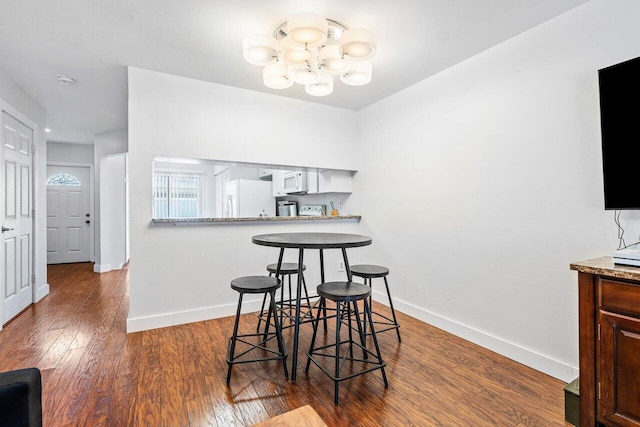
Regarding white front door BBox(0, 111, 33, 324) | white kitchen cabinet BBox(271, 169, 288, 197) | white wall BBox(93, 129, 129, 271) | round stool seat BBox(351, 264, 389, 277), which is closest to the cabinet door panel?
round stool seat BBox(351, 264, 389, 277)

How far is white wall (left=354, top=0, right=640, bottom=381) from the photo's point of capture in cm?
190

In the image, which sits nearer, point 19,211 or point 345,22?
point 345,22

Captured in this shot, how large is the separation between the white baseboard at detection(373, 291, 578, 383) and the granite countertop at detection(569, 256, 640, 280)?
89 cm

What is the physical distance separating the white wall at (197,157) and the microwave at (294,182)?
3.07ft

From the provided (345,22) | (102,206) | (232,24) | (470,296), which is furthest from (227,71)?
(102,206)

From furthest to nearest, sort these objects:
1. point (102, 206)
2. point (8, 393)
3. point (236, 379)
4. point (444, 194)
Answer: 1. point (102, 206)
2. point (444, 194)
3. point (236, 379)
4. point (8, 393)

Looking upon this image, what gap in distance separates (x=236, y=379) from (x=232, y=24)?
92.7 inches

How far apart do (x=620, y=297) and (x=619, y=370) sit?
33 cm

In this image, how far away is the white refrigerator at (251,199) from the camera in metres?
5.55

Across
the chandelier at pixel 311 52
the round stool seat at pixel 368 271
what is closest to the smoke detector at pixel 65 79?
the chandelier at pixel 311 52

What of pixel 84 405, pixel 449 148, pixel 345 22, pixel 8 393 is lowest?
pixel 84 405

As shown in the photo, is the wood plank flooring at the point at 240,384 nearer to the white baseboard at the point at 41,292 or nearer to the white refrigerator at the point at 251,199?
the white baseboard at the point at 41,292

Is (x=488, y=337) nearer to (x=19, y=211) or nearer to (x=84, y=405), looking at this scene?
(x=84, y=405)

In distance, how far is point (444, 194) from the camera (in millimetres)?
2848
